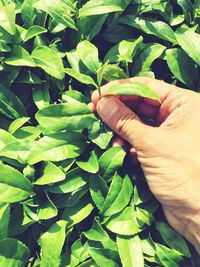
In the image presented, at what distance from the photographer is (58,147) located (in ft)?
5.19

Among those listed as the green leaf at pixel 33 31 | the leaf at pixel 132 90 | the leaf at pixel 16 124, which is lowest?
the leaf at pixel 16 124

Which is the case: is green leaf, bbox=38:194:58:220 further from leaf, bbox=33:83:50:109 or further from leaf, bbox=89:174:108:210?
leaf, bbox=33:83:50:109

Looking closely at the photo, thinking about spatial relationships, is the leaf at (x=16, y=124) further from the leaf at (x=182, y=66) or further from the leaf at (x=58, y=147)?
the leaf at (x=182, y=66)

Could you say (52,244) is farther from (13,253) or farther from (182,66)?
(182,66)

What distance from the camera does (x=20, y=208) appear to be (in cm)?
164

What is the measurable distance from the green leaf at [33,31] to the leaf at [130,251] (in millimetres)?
887

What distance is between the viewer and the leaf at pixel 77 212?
1.60 meters

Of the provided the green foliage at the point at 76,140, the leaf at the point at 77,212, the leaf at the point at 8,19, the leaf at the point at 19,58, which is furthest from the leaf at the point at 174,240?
the leaf at the point at 8,19

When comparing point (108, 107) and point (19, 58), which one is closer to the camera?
point (108, 107)

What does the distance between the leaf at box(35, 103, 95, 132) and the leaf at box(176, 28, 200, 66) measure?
0.48 meters

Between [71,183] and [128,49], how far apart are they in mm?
581

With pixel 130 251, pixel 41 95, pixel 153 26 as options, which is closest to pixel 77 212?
pixel 130 251

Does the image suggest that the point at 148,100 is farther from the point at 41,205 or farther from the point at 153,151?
the point at 41,205

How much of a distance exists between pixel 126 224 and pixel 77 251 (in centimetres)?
22
